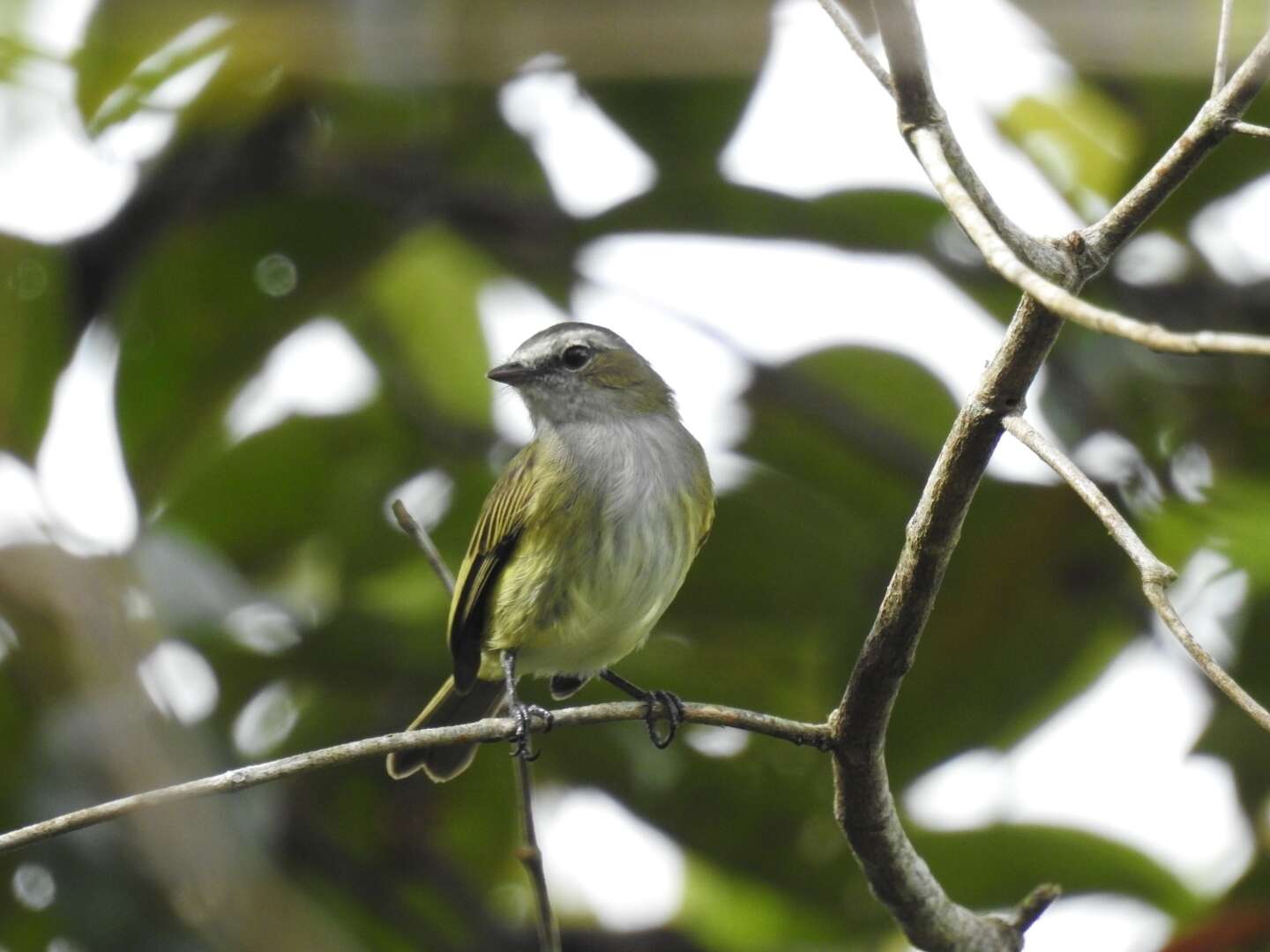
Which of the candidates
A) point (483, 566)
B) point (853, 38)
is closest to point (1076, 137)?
point (483, 566)

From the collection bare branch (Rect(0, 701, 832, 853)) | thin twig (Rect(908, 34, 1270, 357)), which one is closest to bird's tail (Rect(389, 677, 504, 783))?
bare branch (Rect(0, 701, 832, 853))

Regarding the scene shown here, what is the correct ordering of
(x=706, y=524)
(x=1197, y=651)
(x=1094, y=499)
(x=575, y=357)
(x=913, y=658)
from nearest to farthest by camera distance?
1. (x=1197, y=651)
2. (x=1094, y=499)
3. (x=913, y=658)
4. (x=706, y=524)
5. (x=575, y=357)

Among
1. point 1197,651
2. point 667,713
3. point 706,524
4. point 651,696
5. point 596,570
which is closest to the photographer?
point 1197,651

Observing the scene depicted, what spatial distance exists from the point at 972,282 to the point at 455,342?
1.68 m

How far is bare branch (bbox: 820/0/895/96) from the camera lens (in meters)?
1.86

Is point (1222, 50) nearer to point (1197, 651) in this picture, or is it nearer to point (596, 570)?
point (1197, 651)

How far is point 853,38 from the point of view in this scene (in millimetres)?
1866

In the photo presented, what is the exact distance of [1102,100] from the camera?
201 inches

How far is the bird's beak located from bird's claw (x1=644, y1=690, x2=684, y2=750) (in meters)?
0.99

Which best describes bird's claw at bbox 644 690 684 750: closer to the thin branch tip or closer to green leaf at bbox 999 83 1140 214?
the thin branch tip

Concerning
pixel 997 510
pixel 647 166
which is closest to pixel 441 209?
pixel 647 166

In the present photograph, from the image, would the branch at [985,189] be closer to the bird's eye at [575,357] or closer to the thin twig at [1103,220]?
the thin twig at [1103,220]

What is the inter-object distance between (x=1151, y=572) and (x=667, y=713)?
1172 mm

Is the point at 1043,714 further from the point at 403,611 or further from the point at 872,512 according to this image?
the point at 403,611
